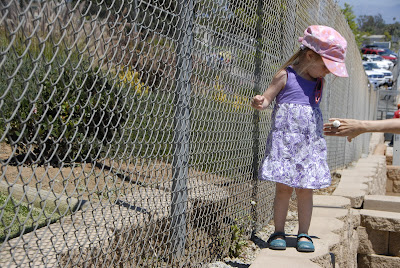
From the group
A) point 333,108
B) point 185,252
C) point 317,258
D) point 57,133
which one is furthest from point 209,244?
point 333,108

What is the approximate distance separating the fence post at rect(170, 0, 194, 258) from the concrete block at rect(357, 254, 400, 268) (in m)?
3.34

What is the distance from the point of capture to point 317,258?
3.29 metres

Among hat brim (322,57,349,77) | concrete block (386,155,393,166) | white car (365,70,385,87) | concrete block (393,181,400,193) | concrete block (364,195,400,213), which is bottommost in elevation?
concrete block (393,181,400,193)

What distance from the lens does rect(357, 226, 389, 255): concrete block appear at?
5.56 m

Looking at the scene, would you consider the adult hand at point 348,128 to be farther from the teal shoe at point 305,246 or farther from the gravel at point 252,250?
the gravel at point 252,250

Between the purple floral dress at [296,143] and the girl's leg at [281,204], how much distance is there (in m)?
0.14

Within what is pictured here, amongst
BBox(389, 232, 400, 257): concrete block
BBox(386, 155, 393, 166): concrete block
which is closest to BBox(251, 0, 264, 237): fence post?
BBox(389, 232, 400, 257): concrete block

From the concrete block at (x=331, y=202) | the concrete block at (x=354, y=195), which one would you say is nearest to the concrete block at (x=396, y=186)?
the concrete block at (x=354, y=195)

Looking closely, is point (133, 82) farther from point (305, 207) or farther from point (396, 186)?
point (396, 186)

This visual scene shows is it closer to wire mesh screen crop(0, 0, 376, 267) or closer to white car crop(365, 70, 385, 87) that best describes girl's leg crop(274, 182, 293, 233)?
wire mesh screen crop(0, 0, 376, 267)

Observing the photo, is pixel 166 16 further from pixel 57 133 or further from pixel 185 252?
pixel 57 133

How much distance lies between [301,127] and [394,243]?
2.73 meters

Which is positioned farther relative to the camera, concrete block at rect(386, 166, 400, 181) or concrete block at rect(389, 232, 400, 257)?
concrete block at rect(386, 166, 400, 181)

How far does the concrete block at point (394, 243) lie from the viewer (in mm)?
5484
